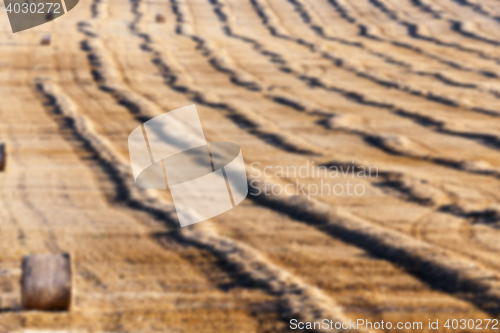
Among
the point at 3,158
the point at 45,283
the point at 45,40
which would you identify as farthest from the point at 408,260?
the point at 45,40

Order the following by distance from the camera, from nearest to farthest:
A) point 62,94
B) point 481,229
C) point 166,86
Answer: point 481,229, point 62,94, point 166,86

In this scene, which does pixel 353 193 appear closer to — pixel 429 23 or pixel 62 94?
pixel 62 94

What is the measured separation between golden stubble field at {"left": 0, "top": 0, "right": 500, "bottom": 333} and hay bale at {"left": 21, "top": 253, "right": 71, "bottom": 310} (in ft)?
0.17

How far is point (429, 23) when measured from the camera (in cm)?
899

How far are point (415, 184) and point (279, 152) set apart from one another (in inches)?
38.3

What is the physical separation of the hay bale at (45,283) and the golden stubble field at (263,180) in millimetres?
53

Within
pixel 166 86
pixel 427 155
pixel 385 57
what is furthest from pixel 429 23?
pixel 427 155

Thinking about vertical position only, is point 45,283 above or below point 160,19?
above

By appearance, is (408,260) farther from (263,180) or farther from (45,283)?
(45,283)

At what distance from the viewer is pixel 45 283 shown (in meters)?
2.41

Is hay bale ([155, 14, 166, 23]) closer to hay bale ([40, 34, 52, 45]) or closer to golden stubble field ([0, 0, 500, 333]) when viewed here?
golden stubble field ([0, 0, 500, 333])

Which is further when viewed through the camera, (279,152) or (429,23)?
(429,23)

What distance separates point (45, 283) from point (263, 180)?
1.63 meters

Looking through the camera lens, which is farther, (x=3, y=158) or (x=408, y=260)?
(x=3, y=158)
